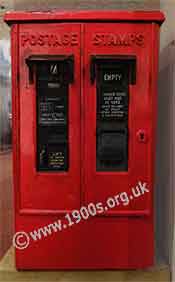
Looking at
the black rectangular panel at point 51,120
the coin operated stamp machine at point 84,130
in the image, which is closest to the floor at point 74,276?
the coin operated stamp machine at point 84,130

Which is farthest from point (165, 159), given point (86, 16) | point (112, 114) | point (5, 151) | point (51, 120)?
point (5, 151)

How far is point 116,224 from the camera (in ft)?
4.85

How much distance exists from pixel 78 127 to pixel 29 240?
0.61m

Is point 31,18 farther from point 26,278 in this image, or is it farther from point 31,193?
point 26,278

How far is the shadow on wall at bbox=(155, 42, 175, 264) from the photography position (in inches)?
63.7

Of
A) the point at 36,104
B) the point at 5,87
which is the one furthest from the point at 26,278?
the point at 5,87

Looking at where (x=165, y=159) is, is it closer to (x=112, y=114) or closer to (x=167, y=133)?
(x=167, y=133)

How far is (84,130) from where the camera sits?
1451mm

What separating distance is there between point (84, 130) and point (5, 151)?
72 cm

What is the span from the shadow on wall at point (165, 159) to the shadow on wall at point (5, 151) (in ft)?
3.14

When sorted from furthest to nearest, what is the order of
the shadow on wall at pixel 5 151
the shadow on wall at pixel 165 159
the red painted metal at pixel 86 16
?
the shadow on wall at pixel 5 151, the shadow on wall at pixel 165 159, the red painted metal at pixel 86 16

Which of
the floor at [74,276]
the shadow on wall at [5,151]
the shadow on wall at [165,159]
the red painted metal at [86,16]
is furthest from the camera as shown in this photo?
the shadow on wall at [5,151]

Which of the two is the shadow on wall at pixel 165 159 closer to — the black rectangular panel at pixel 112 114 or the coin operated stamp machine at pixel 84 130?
the coin operated stamp machine at pixel 84 130

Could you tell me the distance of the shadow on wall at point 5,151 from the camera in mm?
1930
